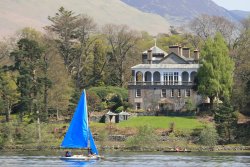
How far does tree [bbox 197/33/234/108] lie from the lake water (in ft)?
71.6

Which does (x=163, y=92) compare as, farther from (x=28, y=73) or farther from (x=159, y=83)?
(x=28, y=73)

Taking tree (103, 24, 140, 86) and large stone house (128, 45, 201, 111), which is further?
tree (103, 24, 140, 86)

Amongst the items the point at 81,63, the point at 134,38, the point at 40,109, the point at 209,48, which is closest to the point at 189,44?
the point at 134,38

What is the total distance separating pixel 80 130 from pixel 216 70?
3454cm

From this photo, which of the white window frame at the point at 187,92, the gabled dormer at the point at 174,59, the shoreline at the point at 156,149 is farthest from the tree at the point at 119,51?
the shoreline at the point at 156,149

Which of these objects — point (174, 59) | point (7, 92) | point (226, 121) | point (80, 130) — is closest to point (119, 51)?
point (174, 59)

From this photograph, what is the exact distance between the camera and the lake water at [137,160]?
272 feet

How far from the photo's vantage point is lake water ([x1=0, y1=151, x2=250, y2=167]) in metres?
82.9

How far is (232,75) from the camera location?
126m

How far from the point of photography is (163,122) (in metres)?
117

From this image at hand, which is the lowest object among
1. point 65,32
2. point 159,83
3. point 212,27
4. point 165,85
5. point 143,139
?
point 143,139

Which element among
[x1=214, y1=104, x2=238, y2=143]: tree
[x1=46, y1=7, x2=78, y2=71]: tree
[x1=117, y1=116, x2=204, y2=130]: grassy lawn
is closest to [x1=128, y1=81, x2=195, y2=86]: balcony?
[x1=117, y1=116, x2=204, y2=130]: grassy lawn

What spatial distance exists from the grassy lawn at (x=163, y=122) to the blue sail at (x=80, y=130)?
23330 millimetres

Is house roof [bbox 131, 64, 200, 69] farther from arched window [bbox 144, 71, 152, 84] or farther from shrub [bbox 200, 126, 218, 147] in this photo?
shrub [bbox 200, 126, 218, 147]
